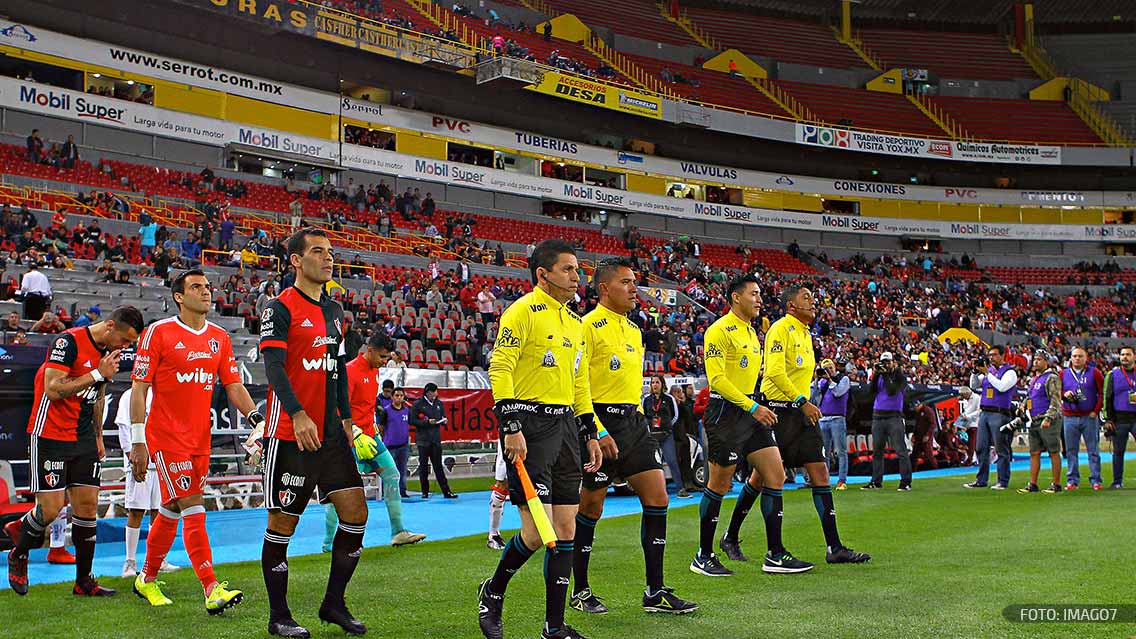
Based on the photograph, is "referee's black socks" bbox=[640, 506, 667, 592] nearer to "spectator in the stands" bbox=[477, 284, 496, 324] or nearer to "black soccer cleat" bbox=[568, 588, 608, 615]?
"black soccer cleat" bbox=[568, 588, 608, 615]

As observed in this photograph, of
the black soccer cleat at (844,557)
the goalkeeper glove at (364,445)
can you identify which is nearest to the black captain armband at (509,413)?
the black soccer cleat at (844,557)

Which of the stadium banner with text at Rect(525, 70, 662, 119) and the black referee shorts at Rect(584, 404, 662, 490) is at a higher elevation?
the stadium banner with text at Rect(525, 70, 662, 119)

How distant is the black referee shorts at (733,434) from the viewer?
7887mm

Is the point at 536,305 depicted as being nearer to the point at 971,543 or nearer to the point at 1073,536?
the point at 971,543

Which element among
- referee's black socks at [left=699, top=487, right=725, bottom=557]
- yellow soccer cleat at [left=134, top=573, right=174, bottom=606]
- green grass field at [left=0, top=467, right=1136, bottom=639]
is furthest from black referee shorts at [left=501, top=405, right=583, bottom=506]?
yellow soccer cleat at [left=134, top=573, right=174, bottom=606]

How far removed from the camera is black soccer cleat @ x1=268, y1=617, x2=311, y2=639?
5.35 m

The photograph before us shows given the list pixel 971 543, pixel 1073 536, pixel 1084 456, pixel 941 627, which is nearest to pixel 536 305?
pixel 941 627

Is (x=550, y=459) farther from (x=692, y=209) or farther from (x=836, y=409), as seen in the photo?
(x=692, y=209)

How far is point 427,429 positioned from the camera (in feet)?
53.0

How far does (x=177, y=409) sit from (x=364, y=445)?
3.20 m

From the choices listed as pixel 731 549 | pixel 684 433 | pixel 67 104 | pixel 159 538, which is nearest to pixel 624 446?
pixel 731 549

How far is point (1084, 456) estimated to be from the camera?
24438 millimetres

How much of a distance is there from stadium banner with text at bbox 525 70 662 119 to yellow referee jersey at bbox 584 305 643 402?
117 ft

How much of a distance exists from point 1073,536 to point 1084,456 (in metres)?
17.1
